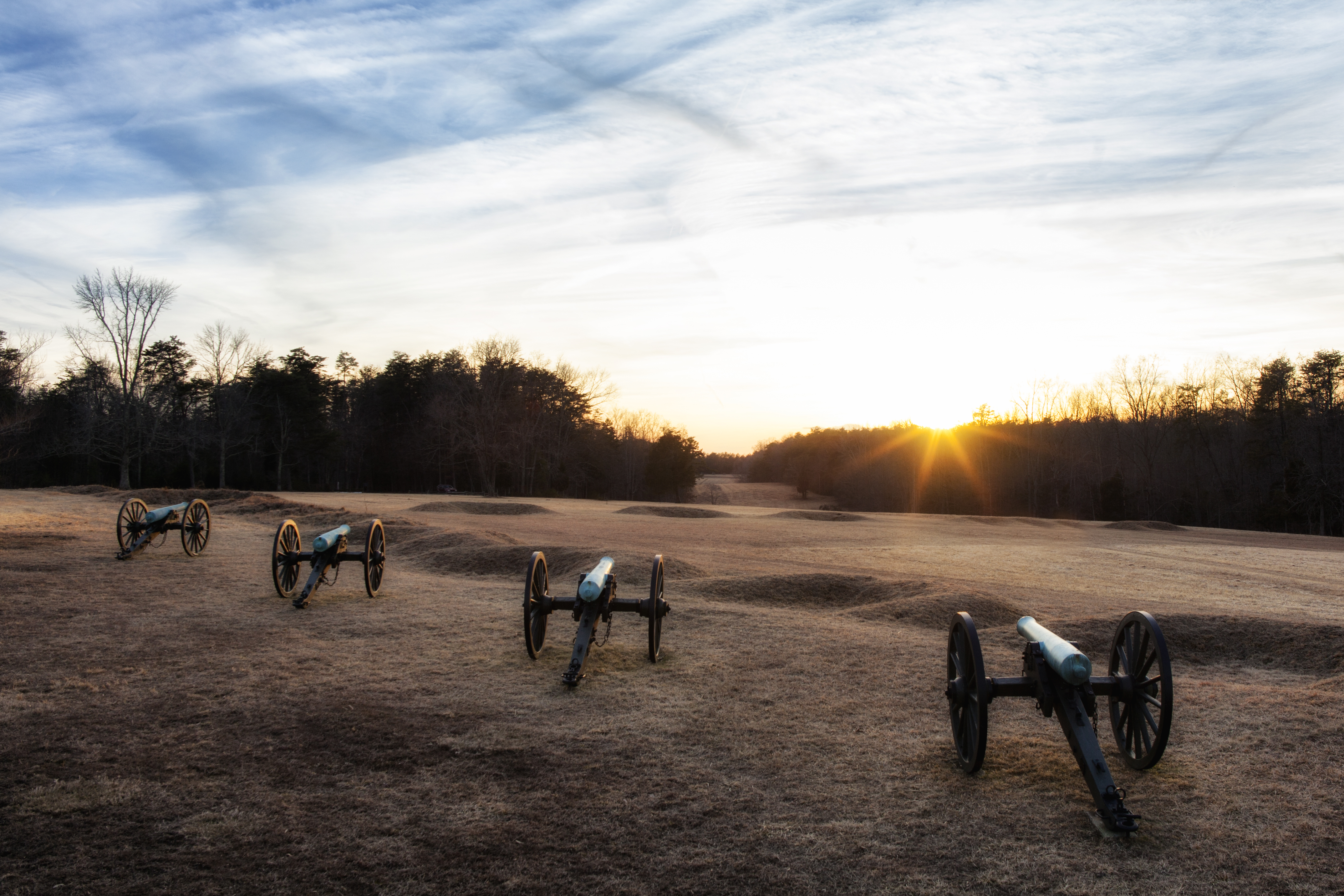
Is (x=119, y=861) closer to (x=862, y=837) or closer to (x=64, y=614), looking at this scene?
(x=862, y=837)

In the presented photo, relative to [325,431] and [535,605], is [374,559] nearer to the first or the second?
[535,605]

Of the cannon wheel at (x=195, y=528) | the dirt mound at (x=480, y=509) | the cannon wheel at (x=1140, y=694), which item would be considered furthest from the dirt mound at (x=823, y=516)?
the cannon wheel at (x=1140, y=694)

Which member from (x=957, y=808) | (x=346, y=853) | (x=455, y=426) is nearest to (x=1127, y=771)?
(x=957, y=808)

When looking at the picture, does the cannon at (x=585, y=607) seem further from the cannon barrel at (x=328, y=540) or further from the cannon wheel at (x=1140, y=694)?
the cannon barrel at (x=328, y=540)

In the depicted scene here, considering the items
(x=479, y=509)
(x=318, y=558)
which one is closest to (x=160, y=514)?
(x=318, y=558)

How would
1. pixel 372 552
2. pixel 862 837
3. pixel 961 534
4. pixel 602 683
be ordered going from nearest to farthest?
1. pixel 862 837
2. pixel 602 683
3. pixel 372 552
4. pixel 961 534

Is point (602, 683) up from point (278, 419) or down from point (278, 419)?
down

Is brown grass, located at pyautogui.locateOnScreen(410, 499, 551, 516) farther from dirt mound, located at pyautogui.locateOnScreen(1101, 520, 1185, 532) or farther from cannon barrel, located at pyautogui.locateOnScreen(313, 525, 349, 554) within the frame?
dirt mound, located at pyautogui.locateOnScreen(1101, 520, 1185, 532)
